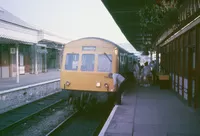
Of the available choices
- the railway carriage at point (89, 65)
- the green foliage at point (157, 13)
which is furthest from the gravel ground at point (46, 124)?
the green foliage at point (157, 13)

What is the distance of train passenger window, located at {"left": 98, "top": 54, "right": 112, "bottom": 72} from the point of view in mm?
9867

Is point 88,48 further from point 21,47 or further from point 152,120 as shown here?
point 21,47

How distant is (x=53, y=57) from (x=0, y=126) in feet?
105

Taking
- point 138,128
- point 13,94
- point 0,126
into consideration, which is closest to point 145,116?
point 138,128

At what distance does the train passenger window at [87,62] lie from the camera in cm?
1002

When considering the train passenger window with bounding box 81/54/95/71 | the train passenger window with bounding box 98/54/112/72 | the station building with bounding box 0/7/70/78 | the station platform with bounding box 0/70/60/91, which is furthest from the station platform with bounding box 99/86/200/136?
the station building with bounding box 0/7/70/78

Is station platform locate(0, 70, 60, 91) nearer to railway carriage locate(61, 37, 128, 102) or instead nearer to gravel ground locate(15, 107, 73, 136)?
gravel ground locate(15, 107, 73, 136)

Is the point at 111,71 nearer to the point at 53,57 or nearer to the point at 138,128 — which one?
the point at 138,128

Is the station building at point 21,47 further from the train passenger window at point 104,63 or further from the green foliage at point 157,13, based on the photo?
the green foliage at point 157,13

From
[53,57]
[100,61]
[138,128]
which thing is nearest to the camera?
[138,128]

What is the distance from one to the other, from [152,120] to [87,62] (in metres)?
3.70

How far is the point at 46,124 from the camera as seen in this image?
31.3 ft

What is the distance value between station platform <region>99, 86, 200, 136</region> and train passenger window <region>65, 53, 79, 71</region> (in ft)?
7.69

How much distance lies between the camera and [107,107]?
12.4 m
